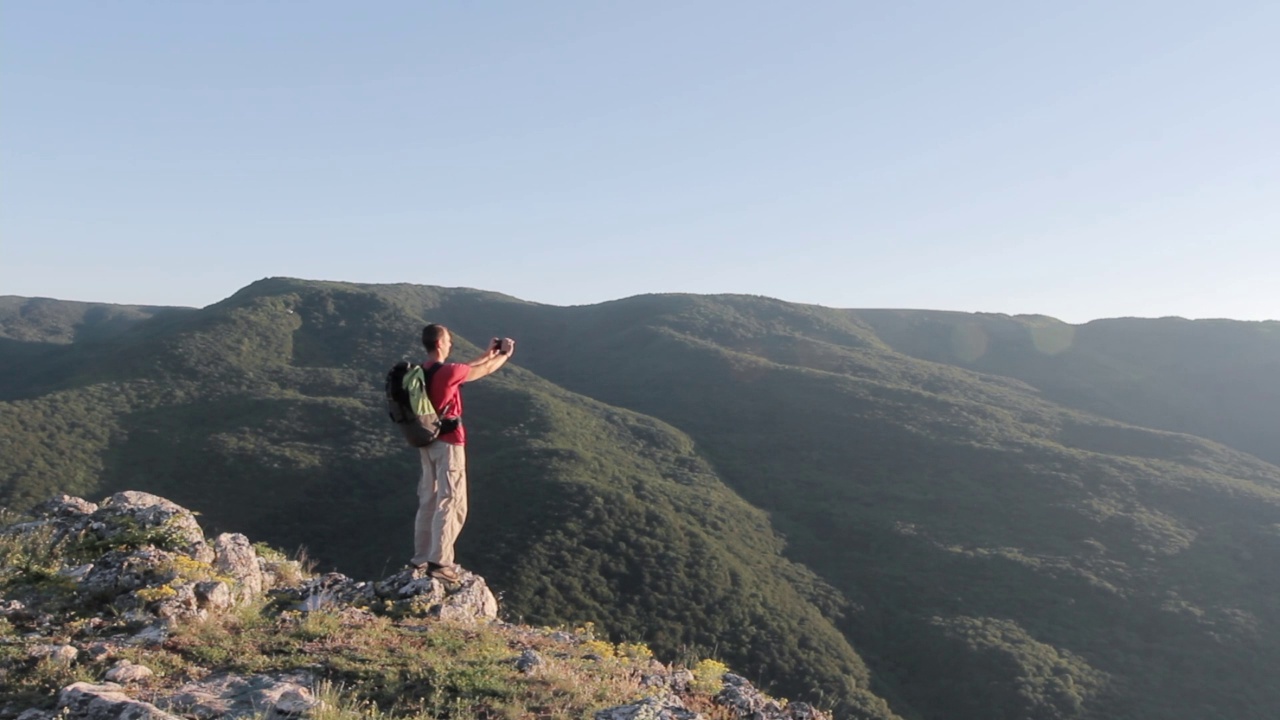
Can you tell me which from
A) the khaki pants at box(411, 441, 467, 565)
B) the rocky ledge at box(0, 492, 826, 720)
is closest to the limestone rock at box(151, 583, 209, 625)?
the rocky ledge at box(0, 492, 826, 720)

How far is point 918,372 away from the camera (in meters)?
93.8

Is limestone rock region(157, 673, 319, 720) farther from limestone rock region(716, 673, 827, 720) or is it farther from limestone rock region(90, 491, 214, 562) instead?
limestone rock region(716, 673, 827, 720)

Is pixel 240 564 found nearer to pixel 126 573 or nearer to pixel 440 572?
pixel 126 573

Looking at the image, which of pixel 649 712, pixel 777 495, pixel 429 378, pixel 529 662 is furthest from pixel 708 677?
pixel 777 495

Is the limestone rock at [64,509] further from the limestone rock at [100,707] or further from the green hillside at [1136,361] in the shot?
the green hillside at [1136,361]

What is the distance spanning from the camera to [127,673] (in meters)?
4.74

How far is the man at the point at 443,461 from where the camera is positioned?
6355 mm

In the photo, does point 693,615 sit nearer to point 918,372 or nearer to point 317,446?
point 317,446

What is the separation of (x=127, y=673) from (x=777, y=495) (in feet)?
195

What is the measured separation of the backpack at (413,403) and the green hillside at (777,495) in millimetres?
17725

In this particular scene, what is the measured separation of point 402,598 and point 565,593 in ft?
111

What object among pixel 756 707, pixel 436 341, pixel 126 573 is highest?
pixel 436 341

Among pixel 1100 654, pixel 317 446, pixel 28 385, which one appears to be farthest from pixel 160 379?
pixel 1100 654

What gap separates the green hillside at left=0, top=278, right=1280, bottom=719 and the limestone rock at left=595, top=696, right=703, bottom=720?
18181 mm
